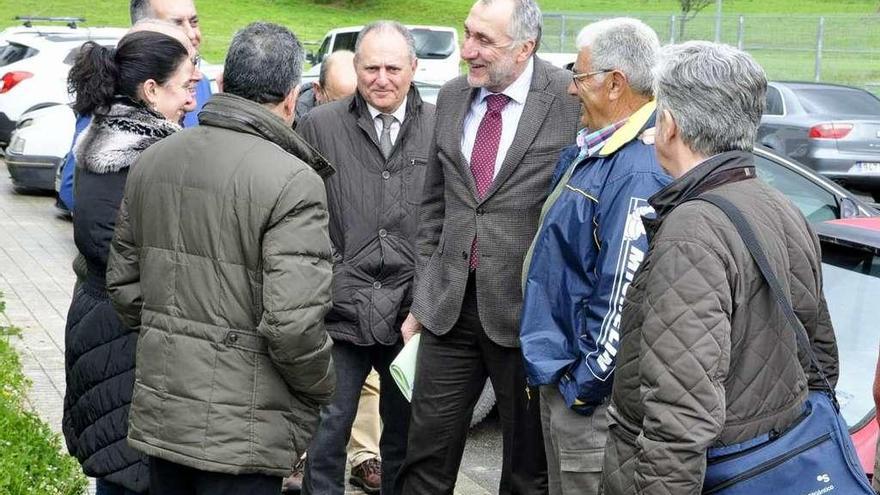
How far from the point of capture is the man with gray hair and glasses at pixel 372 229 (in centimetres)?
491

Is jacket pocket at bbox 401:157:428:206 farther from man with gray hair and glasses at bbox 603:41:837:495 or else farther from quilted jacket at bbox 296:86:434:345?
man with gray hair and glasses at bbox 603:41:837:495

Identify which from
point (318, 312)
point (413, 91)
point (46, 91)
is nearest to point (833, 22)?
point (46, 91)

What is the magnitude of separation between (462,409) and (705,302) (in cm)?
204

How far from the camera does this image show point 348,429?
5.08 m

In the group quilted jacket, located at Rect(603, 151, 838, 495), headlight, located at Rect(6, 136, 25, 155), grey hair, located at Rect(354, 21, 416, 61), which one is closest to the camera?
quilted jacket, located at Rect(603, 151, 838, 495)

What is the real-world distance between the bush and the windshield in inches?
112

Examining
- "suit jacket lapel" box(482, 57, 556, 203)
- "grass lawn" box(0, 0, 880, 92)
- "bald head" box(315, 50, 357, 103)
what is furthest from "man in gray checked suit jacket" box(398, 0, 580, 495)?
"grass lawn" box(0, 0, 880, 92)

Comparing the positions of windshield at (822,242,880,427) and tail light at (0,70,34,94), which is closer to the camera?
windshield at (822,242,880,427)

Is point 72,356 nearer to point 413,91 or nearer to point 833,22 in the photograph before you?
point 413,91

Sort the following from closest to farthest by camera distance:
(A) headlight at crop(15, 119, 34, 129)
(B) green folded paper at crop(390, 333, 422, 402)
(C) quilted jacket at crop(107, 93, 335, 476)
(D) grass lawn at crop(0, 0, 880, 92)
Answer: (C) quilted jacket at crop(107, 93, 335, 476)
(B) green folded paper at crop(390, 333, 422, 402)
(A) headlight at crop(15, 119, 34, 129)
(D) grass lawn at crop(0, 0, 880, 92)

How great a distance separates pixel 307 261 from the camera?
3352 mm

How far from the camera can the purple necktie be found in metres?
4.38

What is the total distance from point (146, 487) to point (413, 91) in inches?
82.6

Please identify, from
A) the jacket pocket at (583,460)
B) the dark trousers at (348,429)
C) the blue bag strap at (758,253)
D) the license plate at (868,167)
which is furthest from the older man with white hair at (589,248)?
the license plate at (868,167)
